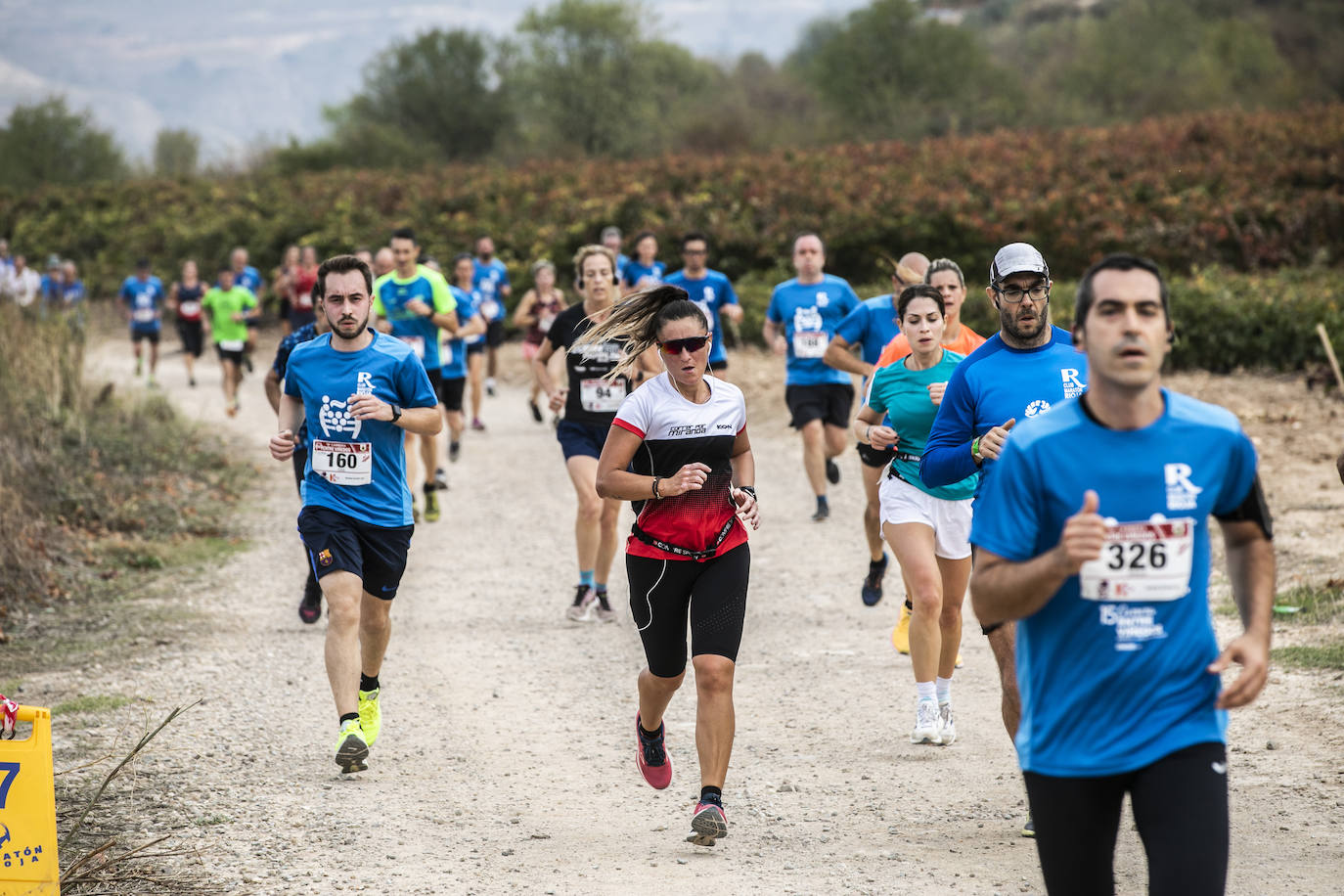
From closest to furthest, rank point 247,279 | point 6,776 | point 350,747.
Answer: point 6,776 → point 350,747 → point 247,279

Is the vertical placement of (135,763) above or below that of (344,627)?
below

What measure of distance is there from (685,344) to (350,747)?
2314 mm

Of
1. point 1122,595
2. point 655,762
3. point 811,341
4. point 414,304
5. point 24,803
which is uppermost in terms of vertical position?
point 414,304

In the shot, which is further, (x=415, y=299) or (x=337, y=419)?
(x=415, y=299)

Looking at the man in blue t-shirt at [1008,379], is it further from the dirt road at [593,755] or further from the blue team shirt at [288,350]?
the blue team shirt at [288,350]

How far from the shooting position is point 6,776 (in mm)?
3908

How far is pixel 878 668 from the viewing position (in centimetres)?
758

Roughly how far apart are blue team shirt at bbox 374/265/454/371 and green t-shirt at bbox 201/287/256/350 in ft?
25.1

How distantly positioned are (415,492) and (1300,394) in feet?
29.1

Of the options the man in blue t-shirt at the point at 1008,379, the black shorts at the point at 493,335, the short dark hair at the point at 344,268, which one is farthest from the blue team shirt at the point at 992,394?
the black shorts at the point at 493,335

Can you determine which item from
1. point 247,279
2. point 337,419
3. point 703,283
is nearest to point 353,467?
point 337,419

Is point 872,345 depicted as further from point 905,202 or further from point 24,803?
point 905,202

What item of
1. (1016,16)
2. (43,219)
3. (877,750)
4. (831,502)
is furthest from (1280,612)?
(1016,16)

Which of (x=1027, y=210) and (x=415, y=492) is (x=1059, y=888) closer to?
(x=415, y=492)
